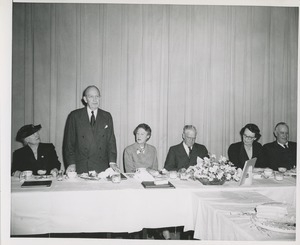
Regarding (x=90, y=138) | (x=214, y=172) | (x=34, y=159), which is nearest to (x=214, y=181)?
(x=214, y=172)

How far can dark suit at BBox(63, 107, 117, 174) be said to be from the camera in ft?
10.8

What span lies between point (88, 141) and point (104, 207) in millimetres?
1138

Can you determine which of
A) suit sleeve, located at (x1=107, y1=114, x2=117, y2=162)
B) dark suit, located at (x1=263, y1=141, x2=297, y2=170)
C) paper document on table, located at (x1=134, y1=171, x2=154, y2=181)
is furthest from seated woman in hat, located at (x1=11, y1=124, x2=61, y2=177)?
dark suit, located at (x1=263, y1=141, x2=297, y2=170)

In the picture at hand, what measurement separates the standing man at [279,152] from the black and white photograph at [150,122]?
13 mm

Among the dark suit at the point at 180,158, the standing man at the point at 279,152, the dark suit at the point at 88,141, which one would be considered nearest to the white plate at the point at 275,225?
the standing man at the point at 279,152

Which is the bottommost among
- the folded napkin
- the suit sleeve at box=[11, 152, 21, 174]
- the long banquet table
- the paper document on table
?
the long banquet table

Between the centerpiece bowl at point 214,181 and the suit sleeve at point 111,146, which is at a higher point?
the suit sleeve at point 111,146

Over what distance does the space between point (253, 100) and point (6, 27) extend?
308 centimetres

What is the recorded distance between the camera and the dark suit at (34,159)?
2889mm

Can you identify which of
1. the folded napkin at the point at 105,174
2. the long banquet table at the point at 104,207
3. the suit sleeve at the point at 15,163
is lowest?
the long banquet table at the point at 104,207

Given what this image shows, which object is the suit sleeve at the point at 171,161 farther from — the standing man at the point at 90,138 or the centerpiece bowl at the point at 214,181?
the centerpiece bowl at the point at 214,181

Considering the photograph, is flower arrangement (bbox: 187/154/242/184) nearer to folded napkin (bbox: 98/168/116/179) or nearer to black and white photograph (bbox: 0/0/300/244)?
black and white photograph (bbox: 0/0/300/244)

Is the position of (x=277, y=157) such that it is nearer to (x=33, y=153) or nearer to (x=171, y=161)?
(x=171, y=161)

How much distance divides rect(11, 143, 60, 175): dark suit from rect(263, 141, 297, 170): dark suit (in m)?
2.28
